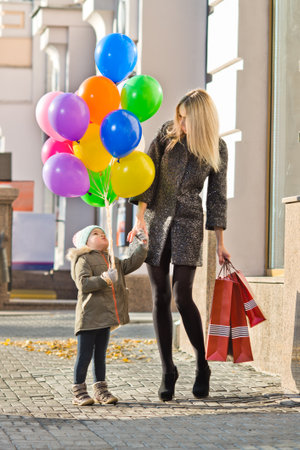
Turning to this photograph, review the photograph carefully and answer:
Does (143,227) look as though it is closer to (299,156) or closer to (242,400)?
(242,400)

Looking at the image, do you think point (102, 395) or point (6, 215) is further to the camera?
point (6, 215)

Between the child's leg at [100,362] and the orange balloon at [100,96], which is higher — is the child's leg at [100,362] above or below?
below

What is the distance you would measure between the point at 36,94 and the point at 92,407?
2519cm

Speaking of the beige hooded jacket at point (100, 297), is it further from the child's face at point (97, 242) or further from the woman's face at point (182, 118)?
the woman's face at point (182, 118)

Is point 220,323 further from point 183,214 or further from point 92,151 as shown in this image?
point 92,151

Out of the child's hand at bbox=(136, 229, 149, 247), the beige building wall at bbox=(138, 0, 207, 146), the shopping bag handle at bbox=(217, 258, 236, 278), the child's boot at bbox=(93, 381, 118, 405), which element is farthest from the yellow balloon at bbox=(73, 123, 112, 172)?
the beige building wall at bbox=(138, 0, 207, 146)

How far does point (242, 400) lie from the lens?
6094 millimetres

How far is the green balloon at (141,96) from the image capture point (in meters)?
6.22

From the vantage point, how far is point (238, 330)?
618 centimetres

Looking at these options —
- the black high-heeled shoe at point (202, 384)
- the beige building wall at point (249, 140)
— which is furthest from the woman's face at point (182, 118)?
the beige building wall at point (249, 140)

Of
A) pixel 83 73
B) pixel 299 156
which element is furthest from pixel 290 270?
pixel 83 73

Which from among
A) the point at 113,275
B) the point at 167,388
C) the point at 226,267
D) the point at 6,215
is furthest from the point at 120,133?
the point at 6,215

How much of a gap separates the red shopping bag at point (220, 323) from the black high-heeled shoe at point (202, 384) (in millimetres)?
96

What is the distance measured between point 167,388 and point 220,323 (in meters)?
0.54
